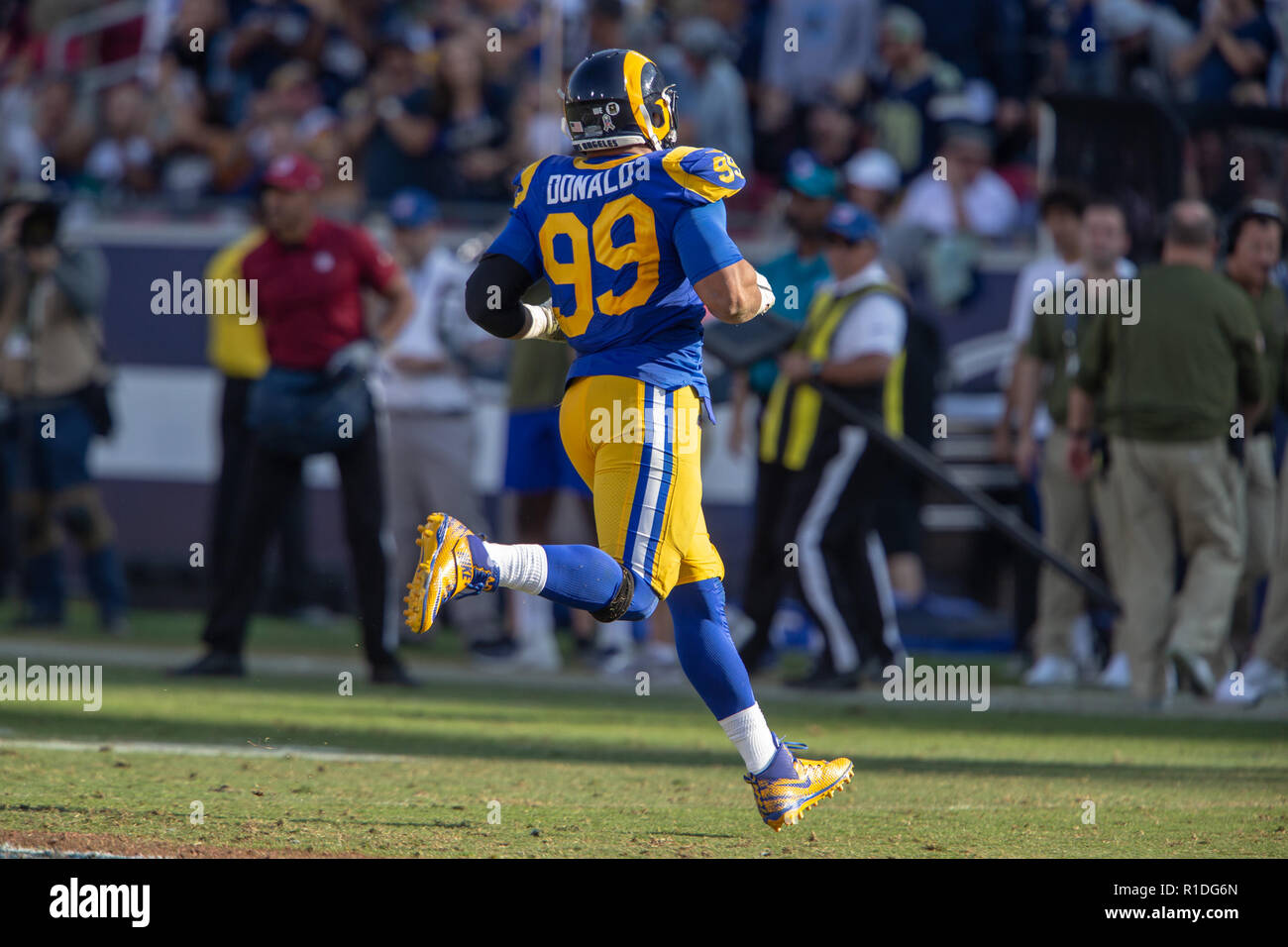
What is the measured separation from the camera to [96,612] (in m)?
12.3

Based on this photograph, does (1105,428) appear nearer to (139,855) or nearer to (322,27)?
(139,855)

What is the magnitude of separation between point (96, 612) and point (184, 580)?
933 mm

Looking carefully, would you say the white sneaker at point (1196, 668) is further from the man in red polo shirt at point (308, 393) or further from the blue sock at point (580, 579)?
the blue sock at point (580, 579)

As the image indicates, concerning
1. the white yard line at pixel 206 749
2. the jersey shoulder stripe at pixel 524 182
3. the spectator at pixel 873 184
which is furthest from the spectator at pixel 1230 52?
the white yard line at pixel 206 749

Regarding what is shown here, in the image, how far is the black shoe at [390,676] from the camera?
931cm

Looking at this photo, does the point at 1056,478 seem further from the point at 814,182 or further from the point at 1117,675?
the point at 814,182

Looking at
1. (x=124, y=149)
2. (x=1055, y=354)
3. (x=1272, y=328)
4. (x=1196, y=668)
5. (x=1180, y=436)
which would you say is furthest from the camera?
(x=124, y=149)

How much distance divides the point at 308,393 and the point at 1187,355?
4498mm

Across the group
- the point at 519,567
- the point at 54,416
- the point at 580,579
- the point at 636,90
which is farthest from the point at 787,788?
the point at 54,416

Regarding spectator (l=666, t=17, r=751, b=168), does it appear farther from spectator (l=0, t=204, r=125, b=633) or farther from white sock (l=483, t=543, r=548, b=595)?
white sock (l=483, t=543, r=548, b=595)

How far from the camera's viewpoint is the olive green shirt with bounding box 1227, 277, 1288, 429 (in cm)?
912

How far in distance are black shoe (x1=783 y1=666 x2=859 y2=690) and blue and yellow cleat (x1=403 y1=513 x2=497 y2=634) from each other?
4.57m

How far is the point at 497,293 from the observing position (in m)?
5.45

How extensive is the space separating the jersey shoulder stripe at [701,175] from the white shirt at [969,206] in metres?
6.68
